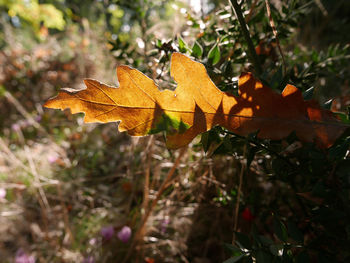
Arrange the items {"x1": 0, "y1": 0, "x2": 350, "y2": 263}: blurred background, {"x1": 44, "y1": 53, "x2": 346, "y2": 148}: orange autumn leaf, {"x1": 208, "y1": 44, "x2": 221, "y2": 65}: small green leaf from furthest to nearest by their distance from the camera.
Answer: {"x1": 0, "y1": 0, "x2": 350, "y2": 263}: blurred background
{"x1": 208, "y1": 44, "x2": 221, "y2": 65}: small green leaf
{"x1": 44, "y1": 53, "x2": 346, "y2": 148}: orange autumn leaf

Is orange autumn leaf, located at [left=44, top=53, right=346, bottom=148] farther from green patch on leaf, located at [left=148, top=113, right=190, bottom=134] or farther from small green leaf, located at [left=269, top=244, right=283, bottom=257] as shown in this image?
small green leaf, located at [left=269, top=244, right=283, bottom=257]

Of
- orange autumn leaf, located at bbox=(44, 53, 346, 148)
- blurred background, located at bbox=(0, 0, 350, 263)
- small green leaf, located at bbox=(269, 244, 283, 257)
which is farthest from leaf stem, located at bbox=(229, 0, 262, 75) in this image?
small green leaf, located at bbox=(269, 244, 283, 257)

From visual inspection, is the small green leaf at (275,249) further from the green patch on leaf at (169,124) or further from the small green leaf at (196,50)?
the small green leaf at (196,50)

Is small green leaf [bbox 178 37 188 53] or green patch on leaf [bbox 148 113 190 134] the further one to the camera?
small green leaf [bbox 178 37 188 53]

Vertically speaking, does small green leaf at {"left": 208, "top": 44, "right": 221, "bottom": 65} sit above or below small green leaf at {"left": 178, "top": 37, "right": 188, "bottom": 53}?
below

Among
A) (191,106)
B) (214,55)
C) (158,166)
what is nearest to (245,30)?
(214,55)

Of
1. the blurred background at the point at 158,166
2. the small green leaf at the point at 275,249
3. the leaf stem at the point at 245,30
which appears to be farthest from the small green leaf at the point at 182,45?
the small green leaf at the point at 275,249
